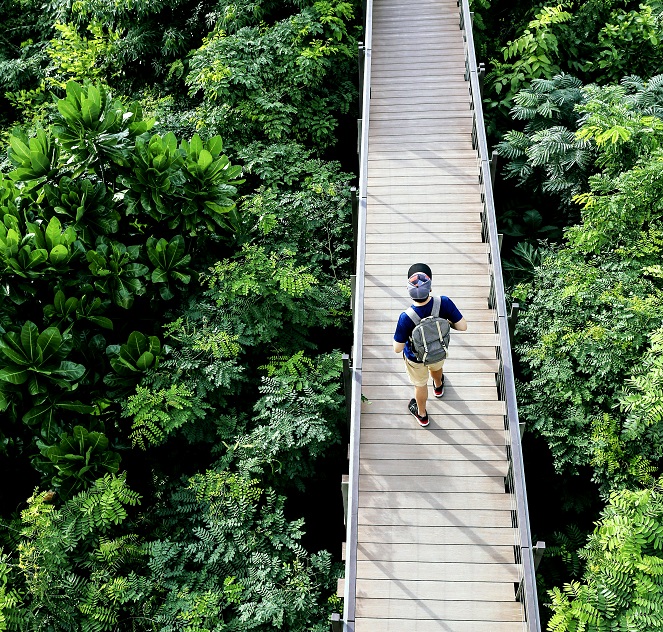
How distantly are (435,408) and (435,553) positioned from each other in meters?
1.43

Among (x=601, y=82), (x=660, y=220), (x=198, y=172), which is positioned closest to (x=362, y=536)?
(x=198, y=172)

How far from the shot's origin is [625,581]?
20.9 ft

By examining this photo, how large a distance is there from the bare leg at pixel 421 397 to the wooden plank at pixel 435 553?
1247mm

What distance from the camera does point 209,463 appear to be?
8828 mm

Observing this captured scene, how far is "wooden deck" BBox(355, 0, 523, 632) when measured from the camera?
597 cm

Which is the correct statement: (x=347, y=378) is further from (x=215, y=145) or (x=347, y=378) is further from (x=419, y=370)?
(x=215, y=145)

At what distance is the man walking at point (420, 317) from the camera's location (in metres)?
5.77

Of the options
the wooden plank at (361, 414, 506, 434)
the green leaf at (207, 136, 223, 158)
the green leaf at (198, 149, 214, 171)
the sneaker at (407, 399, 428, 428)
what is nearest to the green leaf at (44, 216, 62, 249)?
the green leaf at (198, 149, 214, 171)

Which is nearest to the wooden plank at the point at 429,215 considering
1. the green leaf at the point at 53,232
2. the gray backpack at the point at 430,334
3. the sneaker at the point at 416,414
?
the sneaker at the point at 416,414

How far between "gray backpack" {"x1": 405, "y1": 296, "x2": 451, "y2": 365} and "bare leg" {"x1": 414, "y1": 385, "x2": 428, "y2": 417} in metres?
0.52

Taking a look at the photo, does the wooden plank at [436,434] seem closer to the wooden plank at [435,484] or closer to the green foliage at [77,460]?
the wooden plank at [435,484]

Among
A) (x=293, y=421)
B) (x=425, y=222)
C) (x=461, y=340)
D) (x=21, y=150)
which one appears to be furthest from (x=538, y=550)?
(x=21, y=150)

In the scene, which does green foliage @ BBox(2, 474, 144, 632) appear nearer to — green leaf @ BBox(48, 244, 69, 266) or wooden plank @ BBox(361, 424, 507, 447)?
green leaf @ BBox(48, 244, 69, 266)

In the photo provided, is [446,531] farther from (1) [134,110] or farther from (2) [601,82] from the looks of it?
(2) [601,82]
